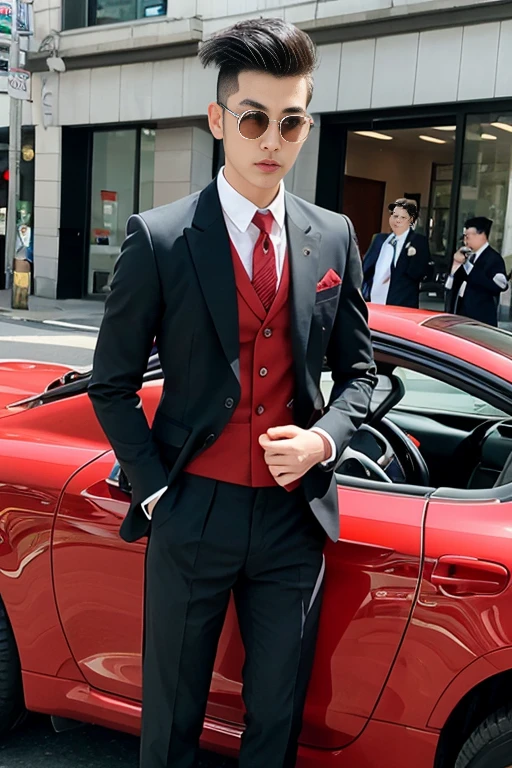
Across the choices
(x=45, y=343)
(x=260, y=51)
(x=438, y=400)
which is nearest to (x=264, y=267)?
(x=260, y=51)

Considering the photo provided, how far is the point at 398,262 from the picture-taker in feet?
27.3

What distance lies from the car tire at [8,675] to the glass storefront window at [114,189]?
15.2m

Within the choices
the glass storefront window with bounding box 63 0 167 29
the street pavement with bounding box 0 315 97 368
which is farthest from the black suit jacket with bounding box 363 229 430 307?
the glass storefront window with bounding box 63 0 167 29

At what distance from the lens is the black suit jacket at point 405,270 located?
829cm

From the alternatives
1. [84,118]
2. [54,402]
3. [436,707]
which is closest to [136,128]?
[84,118]

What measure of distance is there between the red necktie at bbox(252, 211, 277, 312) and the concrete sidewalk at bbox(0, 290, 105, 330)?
12.0 m

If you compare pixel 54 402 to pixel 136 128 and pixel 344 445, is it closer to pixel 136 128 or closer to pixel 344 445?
pixel 344 445

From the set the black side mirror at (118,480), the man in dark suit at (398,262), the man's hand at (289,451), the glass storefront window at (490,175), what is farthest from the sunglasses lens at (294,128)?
the glass storefront window at (490,175)

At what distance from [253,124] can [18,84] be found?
15.3 m

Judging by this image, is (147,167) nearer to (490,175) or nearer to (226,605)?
(490,175)

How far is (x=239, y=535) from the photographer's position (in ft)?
6.24

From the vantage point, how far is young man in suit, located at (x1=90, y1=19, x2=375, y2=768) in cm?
185

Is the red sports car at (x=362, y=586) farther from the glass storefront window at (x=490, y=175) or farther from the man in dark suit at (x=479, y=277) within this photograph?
the glass storefront window at (x=490, y=175)

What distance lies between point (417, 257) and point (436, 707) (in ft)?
21.9
